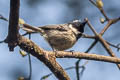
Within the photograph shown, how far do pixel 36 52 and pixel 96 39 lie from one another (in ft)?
1.68

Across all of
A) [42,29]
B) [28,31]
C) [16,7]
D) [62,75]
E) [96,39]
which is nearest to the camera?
[16,7]

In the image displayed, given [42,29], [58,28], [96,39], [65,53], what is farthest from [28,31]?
[58,28]

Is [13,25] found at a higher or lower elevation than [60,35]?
higher

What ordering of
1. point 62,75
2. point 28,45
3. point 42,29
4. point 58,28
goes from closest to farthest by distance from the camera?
point 28,45
point 62,75
point 42,29
point 58,28

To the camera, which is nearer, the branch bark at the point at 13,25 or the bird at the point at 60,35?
the branch bark at the point at 13,25

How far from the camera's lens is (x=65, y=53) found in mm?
1560

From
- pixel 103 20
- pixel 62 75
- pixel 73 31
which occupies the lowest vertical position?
pixel 73 31

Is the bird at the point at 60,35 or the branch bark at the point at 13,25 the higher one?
the branch bark at the point at 13,25

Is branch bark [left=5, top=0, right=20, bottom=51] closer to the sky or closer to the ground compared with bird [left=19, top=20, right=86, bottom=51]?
closer to the sky

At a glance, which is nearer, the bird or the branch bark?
the branch bark

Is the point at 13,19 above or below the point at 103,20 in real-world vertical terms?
above

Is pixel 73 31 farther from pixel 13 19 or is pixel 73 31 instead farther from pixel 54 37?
pixel 13 19

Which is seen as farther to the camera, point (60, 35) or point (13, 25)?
point (60, 35)

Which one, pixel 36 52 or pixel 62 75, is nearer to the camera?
pixel 36 52
